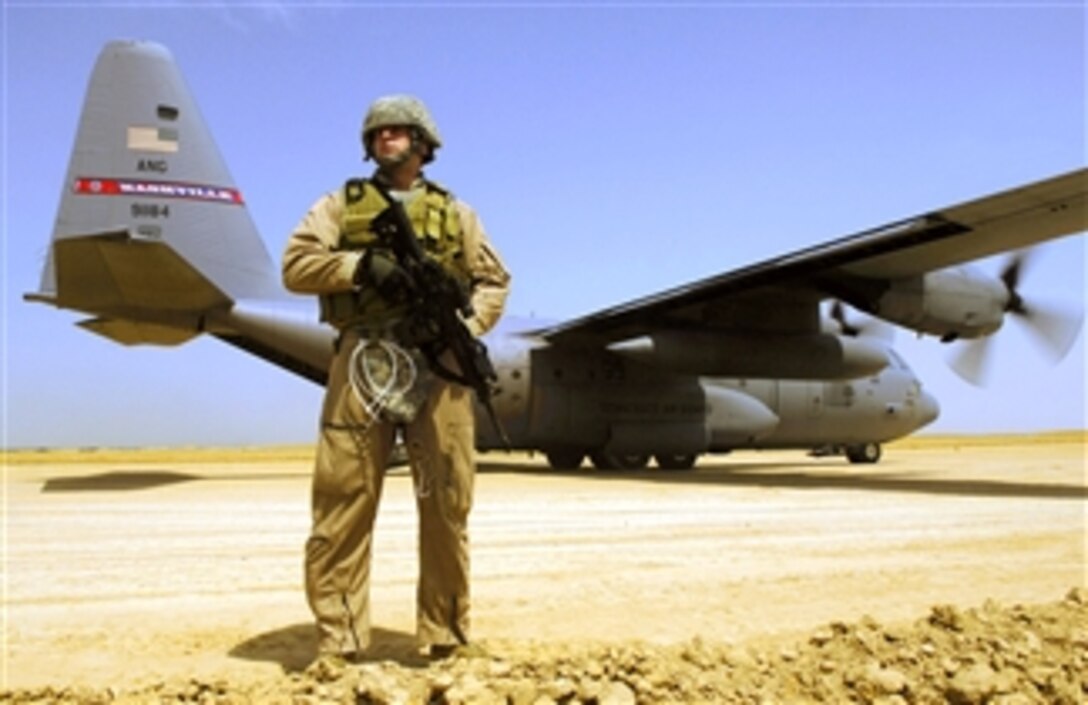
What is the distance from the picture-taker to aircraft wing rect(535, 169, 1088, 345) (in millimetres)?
13898

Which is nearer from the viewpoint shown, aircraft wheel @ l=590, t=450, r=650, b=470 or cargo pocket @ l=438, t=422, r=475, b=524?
cargo pocket @ l=438, t=422, r=475, b=524

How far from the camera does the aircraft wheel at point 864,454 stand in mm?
26328

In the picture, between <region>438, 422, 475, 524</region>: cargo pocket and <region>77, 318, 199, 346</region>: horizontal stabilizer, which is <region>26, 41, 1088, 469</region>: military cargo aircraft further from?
<region>438, 422, 475, 524</region>: cargo pocket

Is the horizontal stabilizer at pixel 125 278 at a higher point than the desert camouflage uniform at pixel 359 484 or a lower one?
higher

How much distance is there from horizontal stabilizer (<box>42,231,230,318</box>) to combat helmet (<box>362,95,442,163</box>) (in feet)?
35.0

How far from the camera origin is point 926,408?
2552cm

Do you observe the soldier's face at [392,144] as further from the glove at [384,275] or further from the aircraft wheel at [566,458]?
the aircraft wheel at [566,458]

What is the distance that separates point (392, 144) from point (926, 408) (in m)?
23.9

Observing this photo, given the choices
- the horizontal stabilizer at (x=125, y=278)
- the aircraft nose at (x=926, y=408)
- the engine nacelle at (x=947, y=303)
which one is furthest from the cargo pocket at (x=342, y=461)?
the aircraft nose at (x=926, y=408)

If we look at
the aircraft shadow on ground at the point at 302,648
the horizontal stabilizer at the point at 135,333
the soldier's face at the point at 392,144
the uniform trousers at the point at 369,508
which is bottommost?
the aircraft shadow on ground at the point at 302,648

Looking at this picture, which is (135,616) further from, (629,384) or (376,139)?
(629,384)

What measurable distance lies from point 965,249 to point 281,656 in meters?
14.6

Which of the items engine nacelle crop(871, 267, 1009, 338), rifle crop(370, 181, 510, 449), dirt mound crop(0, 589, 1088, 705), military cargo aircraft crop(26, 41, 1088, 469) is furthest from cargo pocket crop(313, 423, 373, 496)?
engine nacelle crop(871, 267, 1009, 338)

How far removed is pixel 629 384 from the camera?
20.5m
